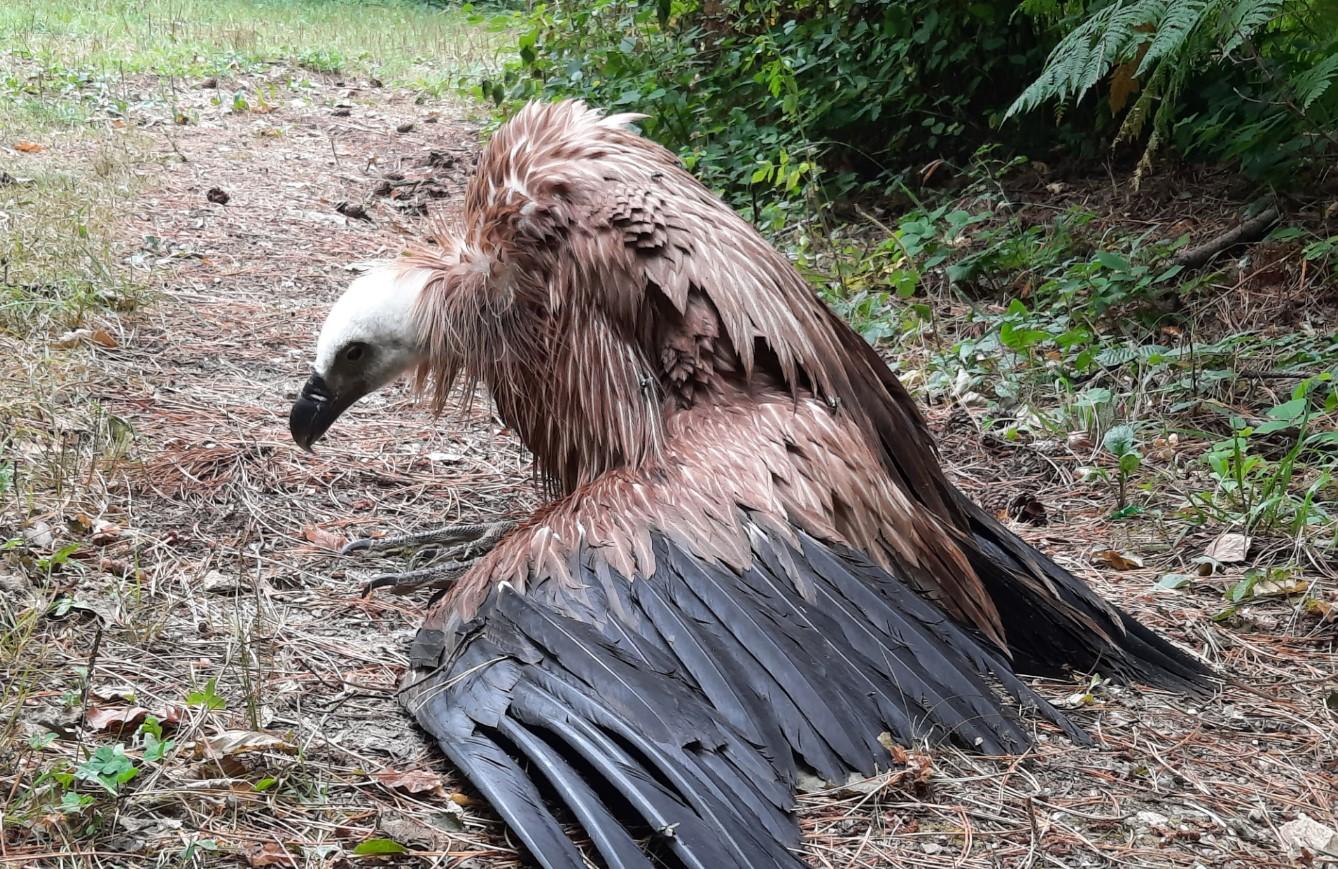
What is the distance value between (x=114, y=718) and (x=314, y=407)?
4.03ft

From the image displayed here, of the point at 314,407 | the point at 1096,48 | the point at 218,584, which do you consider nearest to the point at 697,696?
Answer: the point at 218,584

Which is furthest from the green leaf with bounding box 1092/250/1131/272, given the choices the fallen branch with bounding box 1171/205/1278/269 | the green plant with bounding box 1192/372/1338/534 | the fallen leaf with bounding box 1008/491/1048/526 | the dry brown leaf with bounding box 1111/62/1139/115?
the fallen leaf with bounding box 1008/491/1048/526

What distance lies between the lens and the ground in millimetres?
1900

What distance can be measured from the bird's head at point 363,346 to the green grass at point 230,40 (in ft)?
17.0

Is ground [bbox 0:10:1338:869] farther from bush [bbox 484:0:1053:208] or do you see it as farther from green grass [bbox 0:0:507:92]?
green grass [bbox 0:0:507:92]

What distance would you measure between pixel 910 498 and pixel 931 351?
212cm

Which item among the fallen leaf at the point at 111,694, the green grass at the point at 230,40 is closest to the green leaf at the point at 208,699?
the fallen leaf at the point at 111,694

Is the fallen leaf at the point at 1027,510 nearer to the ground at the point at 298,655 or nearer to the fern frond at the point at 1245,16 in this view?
the ground at the point at 298,655

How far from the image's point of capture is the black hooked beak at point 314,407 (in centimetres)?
312

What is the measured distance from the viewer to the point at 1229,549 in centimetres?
312

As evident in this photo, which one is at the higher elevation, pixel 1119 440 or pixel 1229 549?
pixel 1119 440

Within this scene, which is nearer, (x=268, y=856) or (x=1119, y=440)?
(x=268, y=856)

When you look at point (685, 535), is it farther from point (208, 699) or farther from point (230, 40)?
point (230, 40)

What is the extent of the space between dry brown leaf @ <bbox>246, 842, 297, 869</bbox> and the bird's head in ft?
4.71
